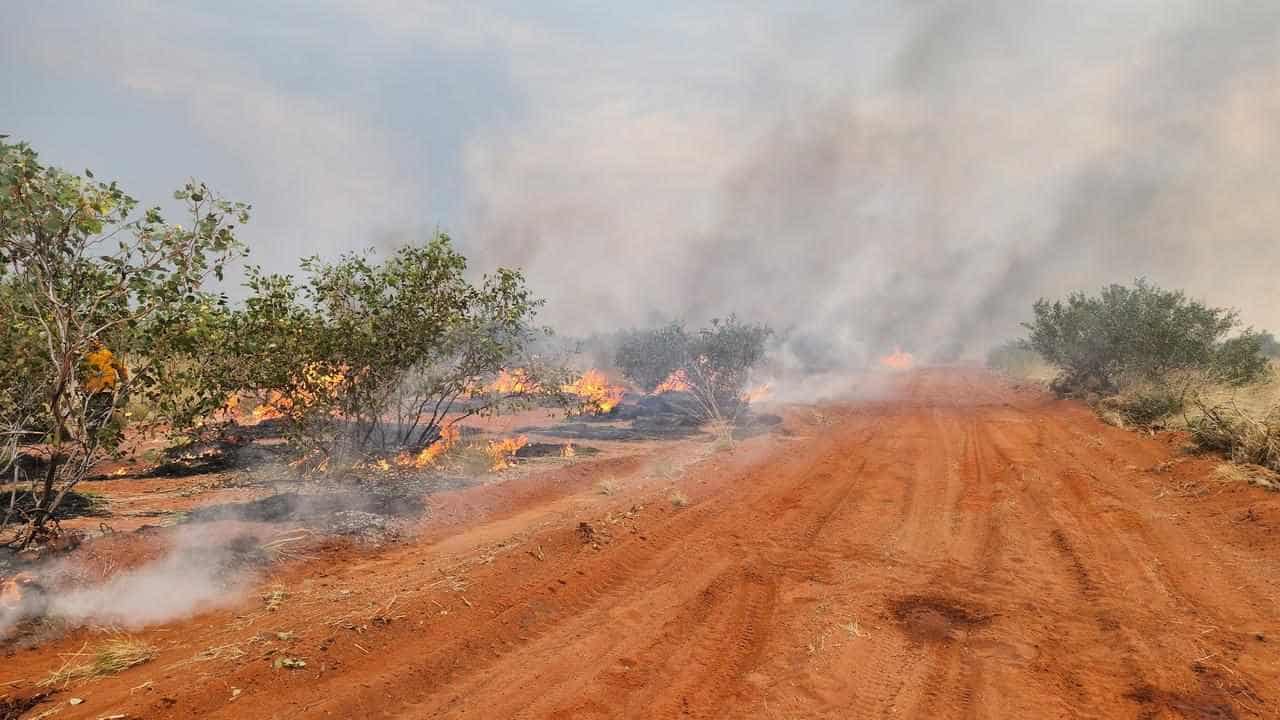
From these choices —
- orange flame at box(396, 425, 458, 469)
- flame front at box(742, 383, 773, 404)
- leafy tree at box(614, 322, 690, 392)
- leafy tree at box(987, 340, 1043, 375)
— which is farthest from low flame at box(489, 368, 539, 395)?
leafy tree at box(987, 340, 1043, 375)

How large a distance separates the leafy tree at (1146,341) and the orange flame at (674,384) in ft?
47.7

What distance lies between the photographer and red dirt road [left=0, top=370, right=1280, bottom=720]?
4.55 m

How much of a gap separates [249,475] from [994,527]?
1276 centimetres

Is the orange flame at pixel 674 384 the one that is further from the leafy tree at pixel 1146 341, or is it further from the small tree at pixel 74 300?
the small tree at pixel 74 300

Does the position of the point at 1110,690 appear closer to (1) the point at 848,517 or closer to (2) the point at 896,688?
(2) the point at 896,688

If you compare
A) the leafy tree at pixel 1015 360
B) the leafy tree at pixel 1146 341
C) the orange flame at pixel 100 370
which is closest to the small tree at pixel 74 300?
the orange flame at pixel 100 370

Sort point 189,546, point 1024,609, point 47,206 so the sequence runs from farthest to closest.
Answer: point 189,546, point 1024,609, point 47,206

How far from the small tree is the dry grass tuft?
1856 millimetres

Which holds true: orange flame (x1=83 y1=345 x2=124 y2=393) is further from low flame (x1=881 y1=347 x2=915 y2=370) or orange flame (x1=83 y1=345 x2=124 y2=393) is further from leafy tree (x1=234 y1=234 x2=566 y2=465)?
low flame (x1=881 y1=347 x2=915 y2=370)

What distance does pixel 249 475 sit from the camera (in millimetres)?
11758

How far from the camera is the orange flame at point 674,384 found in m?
25.8

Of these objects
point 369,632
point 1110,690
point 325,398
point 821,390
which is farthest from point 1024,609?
point 821,390

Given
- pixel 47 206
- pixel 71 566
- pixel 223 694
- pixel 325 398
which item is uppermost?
pixel 47 206

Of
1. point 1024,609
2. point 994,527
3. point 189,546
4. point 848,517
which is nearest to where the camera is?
point 1024,609
